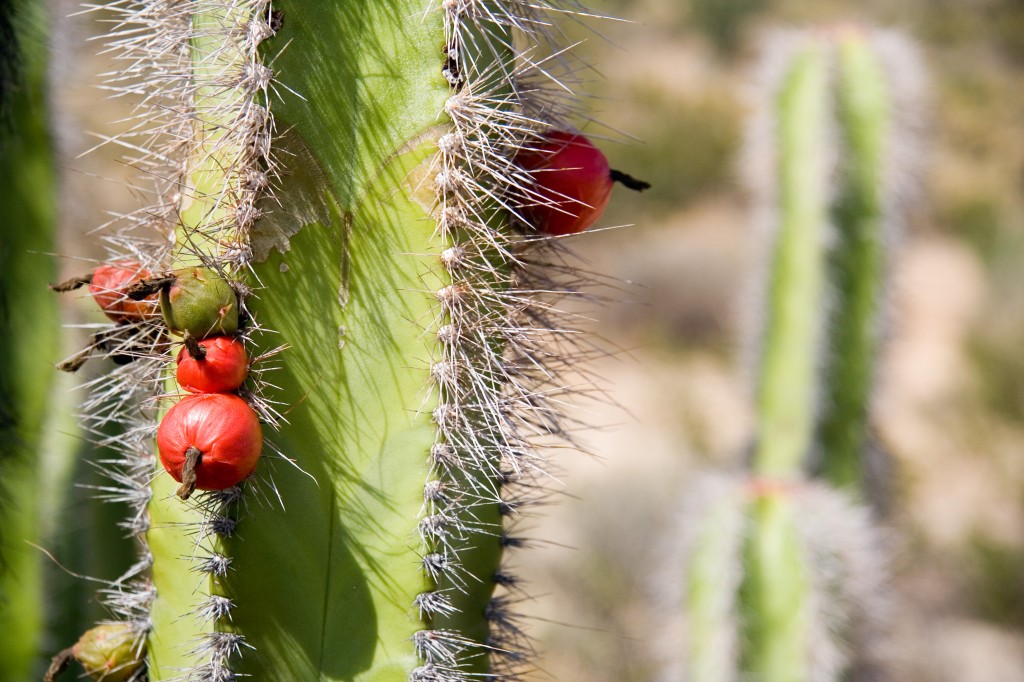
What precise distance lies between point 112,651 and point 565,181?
1.09 metres

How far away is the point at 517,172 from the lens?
1500 mm

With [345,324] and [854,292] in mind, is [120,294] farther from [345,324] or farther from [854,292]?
[854,292]

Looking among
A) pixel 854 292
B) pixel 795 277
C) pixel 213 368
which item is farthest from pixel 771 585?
pixel 213 368

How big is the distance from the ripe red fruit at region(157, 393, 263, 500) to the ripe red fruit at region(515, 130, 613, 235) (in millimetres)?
592

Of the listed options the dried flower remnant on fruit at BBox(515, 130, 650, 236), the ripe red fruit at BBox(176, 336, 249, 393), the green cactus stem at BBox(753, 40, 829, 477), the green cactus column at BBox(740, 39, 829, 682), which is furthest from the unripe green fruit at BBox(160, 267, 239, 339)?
the green cactus stem at BBox(753, 40, 829, 477)

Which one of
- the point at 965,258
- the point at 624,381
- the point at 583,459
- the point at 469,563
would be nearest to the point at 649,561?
the point at 583,459

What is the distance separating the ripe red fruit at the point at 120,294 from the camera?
1362 millimetres

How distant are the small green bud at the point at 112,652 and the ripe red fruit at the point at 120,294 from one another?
52 cm

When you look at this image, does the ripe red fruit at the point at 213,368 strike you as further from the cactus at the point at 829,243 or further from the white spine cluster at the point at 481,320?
the cactus at the point at 829,243

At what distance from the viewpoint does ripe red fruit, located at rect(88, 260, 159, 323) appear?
4.47 feet

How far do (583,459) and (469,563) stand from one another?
30.6ft

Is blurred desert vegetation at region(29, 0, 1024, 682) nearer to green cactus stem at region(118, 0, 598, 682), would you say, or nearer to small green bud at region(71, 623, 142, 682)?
green cactus stem at region(118, 0, 598, 682)

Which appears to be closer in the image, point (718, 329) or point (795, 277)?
point (795, 277)

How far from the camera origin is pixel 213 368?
1.23 meters
